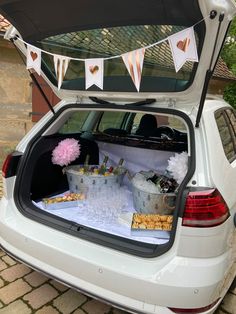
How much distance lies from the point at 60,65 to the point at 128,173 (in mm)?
1065

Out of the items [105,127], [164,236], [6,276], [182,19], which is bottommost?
[6,276]

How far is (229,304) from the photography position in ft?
7.25

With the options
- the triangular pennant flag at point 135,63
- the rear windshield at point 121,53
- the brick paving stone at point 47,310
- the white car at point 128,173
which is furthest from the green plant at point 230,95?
the brick paving stone at point 47,310

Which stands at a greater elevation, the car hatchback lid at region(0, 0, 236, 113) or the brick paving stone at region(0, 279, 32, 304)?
the car hatchback lid at region(0, 0, 236, 113)

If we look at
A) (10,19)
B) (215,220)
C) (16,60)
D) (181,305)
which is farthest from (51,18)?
(16,60)

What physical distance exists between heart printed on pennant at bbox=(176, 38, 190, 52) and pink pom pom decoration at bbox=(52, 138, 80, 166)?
47.4 inches

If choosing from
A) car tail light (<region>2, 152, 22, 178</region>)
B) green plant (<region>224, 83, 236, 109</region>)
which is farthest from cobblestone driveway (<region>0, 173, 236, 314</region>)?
green plant (<region>224, 83, 236, 109</region>)

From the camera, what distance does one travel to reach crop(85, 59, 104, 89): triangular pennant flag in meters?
1.89

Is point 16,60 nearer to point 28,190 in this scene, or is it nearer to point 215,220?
point 28,190

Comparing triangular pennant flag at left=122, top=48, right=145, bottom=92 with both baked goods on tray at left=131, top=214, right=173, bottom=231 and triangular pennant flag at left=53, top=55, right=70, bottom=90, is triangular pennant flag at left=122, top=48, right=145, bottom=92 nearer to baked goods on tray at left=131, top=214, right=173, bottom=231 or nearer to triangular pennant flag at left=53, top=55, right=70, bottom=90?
triangular pennant flag at left=53, top=55, right=70, bottom=90

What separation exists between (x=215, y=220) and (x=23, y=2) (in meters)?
1.59

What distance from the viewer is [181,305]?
1.54 m

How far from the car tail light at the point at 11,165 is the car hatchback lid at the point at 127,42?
592mm

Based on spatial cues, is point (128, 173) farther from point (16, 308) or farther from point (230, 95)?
point (230, 95)
